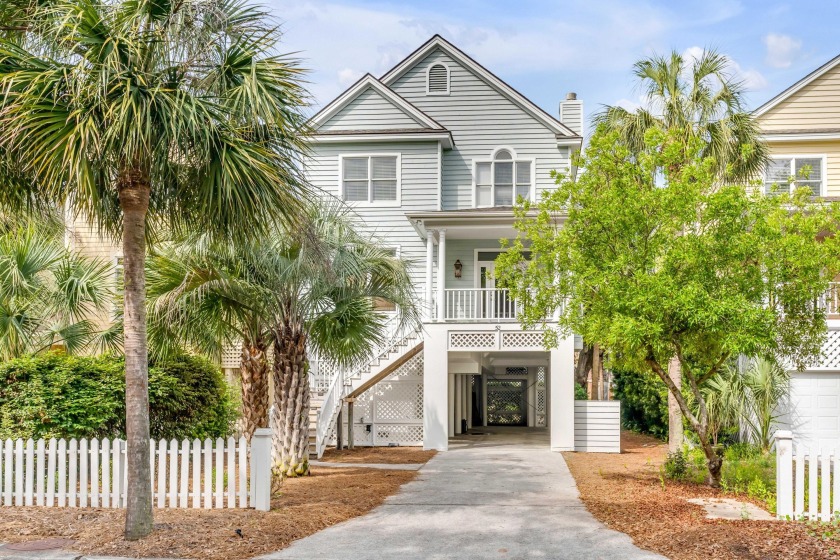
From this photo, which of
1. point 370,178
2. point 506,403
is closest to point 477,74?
point 370,178

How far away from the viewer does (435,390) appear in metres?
18.7

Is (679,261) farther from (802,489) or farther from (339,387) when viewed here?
(339,387)

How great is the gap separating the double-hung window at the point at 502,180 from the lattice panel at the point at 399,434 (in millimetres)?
6601

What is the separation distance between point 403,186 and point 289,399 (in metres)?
9.96

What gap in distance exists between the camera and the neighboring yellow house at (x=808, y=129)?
21375 millimetres

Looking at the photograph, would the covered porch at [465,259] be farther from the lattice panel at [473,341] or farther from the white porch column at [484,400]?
the white porch column at [484,400]

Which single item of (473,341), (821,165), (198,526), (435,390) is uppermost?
(821,165)

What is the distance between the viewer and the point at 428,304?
19203mm

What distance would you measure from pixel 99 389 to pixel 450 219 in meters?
9.47

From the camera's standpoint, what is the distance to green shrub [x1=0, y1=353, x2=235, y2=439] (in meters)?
11.3

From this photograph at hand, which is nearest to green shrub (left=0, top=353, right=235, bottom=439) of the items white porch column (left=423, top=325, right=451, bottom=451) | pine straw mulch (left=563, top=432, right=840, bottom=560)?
white porch column (left=423, top=325, right=451, bottom=451)

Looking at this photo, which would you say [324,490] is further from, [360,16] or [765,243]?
[360,16]

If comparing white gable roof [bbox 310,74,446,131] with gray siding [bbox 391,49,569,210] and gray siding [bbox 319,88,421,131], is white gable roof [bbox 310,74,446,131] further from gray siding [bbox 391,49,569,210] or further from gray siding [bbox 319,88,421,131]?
gray siding [bbox 391,49,569,210]

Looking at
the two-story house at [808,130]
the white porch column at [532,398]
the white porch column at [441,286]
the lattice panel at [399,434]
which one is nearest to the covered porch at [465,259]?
the white porch column at [441,286]
